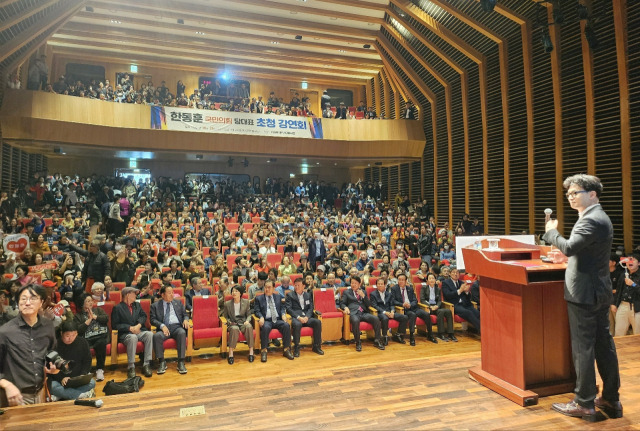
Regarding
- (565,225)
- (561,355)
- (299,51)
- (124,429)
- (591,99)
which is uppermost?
(299,51)

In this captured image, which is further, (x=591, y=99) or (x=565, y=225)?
(x=565, y=225)

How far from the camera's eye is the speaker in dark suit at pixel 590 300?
6.09ft

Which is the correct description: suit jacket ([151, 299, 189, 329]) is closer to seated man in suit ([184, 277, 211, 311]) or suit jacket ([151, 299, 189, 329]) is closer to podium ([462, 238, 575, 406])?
seated man in suit ([184, 277, 211, 311])

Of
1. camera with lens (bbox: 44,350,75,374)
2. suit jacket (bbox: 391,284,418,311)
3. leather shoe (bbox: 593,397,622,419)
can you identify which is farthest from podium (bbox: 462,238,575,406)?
suit jacket (bbox: 391,284,418,311)

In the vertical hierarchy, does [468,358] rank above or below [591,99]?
below

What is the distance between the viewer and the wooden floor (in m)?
1.96

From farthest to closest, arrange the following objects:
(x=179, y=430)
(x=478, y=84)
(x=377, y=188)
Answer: (x=377, y=188) → (x=478, y=84) → (x=179, y=430)

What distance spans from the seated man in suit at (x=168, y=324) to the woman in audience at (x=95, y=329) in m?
0.47

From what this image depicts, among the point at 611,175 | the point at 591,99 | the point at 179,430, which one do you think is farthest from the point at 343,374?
the point at 591,99

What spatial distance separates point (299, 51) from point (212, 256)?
7.96m

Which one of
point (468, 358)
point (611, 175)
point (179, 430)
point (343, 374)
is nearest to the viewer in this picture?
point (179, 430)

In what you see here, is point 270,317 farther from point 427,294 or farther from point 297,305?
point 427,294

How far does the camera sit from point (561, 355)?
217cm

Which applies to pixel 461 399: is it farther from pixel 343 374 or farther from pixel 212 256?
pixel 212 256
